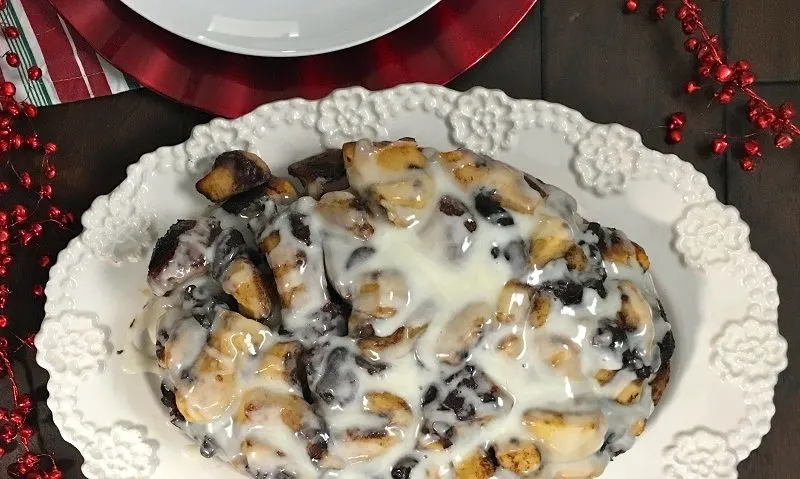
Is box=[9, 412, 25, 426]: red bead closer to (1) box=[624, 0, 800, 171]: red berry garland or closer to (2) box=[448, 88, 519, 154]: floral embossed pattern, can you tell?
(2) box=[448, 88, 519, 154]: floral embossed pattern

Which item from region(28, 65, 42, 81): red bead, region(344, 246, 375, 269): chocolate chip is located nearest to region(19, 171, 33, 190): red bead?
region(28, 65, 42, 81): red bead

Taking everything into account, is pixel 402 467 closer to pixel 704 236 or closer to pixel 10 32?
pixel 704 236

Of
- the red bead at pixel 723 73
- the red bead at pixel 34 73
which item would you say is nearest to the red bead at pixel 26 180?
the red bead at pixel 34 73

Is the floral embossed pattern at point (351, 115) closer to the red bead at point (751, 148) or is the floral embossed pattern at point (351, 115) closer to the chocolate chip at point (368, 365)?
the chocolate chip at point (368, 365)

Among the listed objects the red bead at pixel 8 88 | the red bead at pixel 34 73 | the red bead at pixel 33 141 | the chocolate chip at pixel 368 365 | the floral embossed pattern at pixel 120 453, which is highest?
the red bead at pixel 34 73

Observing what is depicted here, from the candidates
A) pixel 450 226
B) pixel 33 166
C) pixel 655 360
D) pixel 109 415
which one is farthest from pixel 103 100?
pixel 655 360
